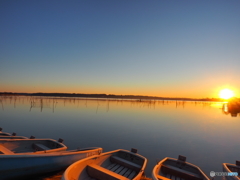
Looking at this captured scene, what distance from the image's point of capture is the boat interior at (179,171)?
6.54m

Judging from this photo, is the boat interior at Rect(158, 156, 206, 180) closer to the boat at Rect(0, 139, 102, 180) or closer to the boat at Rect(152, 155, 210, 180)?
the boat at Rect(152, 155, 210, 180)

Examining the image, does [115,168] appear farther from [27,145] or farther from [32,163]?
[27,145]

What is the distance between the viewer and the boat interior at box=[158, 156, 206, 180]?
21.5 feet

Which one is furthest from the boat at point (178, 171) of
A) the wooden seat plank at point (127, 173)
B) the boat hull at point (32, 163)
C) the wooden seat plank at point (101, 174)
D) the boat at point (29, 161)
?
the boat hull at point (32, 163)

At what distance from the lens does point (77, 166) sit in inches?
223

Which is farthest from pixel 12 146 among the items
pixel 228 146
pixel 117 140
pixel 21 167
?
pixel 228 146

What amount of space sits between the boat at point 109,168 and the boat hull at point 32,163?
1.26 m

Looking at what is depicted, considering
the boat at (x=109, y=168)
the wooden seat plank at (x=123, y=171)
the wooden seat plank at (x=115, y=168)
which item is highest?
the boat at (x=109, y=168)

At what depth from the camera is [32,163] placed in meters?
6.12

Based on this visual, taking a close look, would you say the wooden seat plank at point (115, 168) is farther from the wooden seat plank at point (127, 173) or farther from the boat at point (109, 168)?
the wooden seat plank at point (127, 173)

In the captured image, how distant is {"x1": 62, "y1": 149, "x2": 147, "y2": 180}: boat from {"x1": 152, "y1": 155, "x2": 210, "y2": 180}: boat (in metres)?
0.72

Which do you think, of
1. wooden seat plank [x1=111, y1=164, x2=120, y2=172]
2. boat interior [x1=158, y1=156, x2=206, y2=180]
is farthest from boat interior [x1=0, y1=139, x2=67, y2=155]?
boat interior [x1=158, y1=156, x2=206, y2=180]

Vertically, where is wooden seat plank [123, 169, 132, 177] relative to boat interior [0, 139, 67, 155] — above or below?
below

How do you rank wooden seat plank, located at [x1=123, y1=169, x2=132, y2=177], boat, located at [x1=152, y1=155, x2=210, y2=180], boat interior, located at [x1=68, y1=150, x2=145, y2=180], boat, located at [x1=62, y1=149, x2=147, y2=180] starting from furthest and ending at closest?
1. wooden seat plank, located at [x1=123, y1=169, x2=132, y2=177]
2. boat, located at [x1=152, y1=155, x2=210, y2=180]
3. boat interior, located at [x1=68, y1=150, x2=145, y2=180]
4. boat, located at [x1=62, y1=149, x2=147, y2=180]
